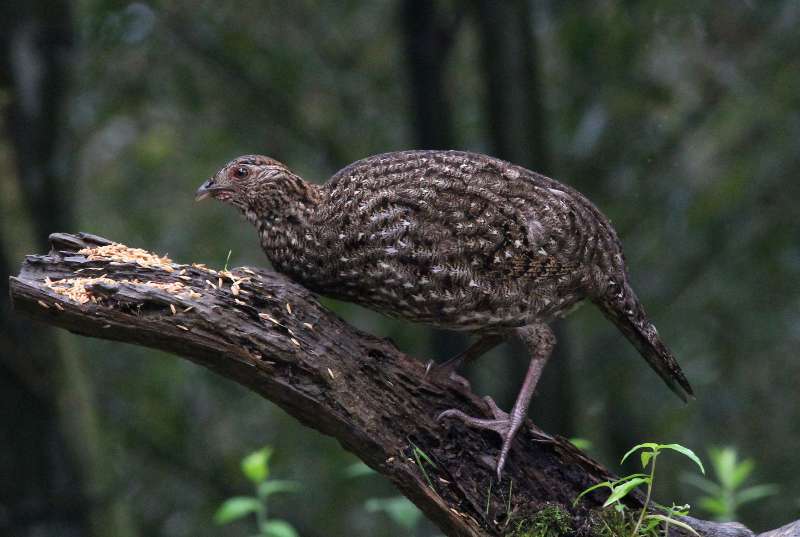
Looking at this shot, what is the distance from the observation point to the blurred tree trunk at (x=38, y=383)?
747 cm

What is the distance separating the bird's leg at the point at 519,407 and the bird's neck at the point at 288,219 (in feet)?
3.39

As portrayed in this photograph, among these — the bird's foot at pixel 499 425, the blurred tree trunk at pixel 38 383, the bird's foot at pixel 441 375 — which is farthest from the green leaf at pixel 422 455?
the blurred tree trunk at pixel 38 383

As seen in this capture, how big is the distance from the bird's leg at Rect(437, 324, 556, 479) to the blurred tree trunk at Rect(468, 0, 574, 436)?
116 inches

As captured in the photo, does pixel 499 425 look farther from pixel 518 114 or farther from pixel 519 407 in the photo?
pixel 518 114

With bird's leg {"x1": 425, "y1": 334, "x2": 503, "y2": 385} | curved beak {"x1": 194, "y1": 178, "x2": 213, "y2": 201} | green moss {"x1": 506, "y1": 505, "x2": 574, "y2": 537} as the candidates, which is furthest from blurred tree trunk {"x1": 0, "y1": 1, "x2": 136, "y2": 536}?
green moss {"x1": 506, "y1": 505, "x2": 574, "y2": 537}

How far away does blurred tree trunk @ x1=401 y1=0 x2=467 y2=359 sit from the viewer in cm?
831

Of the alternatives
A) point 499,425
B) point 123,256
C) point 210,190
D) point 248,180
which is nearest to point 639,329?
→ point 499,425

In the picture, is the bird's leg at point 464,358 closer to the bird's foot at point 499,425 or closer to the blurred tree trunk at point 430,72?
the bird's foot at point 499,425

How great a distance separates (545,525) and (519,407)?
547 millimetres

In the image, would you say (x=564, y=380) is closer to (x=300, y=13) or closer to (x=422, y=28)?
(x=422, y=28)

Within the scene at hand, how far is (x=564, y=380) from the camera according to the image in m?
7.98

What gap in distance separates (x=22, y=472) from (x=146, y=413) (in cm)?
346

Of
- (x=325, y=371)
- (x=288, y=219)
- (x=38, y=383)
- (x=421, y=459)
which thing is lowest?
(x=38, y=383)

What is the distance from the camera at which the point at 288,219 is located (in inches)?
196
